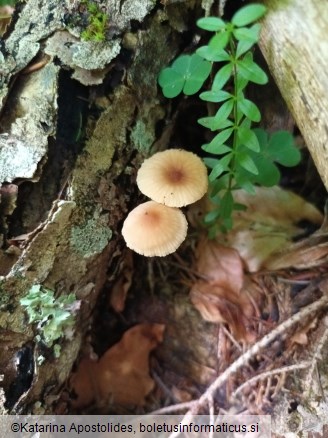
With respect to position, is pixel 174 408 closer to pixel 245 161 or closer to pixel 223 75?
pixel 245 161

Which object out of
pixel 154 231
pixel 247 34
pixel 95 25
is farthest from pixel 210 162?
pixel 95 25

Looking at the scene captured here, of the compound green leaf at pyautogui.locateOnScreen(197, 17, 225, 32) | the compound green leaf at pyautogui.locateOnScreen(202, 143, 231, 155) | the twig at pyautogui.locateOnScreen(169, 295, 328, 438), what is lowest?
the twig at pyautogui.locateOnScreen(169, 295, 328, 438)

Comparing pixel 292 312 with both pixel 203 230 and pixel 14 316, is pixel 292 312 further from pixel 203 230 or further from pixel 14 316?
pixel 14 316

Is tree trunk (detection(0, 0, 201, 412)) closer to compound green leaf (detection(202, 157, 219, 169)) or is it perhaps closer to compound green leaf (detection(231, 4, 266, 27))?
compound green leaf (detection(202, 157, 219, 169))

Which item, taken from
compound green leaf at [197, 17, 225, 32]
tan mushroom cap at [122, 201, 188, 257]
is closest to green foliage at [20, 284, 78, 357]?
tan mushroom cap at [122, 201, 188, 257]

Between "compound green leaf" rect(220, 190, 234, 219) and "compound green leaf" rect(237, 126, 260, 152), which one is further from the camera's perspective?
"compound green leaf" rect(220, 190, 234, 219)
